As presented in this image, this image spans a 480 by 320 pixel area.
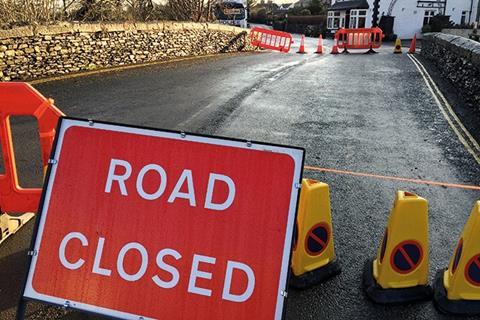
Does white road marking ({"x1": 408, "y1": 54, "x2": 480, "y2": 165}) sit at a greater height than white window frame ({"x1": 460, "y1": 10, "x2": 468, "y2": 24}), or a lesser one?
lesser

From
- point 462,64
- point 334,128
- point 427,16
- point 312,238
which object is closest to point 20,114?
point 312,238

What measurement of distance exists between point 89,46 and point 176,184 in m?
12.8

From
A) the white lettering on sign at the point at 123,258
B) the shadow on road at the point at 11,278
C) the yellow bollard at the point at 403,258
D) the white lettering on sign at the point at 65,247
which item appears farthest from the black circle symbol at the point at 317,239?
the shadow on road at the point at 11,278

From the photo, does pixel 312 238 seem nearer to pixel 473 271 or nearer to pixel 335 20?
pixel 473 271

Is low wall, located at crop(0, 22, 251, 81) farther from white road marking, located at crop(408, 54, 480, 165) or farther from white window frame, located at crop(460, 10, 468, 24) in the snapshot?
white window frame, located at crop(460, 10, 468, 24)

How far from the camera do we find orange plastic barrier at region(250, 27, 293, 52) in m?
26.0

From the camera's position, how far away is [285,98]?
1114cm

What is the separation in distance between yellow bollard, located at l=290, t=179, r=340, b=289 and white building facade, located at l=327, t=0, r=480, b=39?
44797mm

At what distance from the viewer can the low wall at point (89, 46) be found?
1155cm

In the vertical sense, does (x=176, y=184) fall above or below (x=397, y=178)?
above

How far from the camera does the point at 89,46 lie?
13766mm

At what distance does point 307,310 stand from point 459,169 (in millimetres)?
4256

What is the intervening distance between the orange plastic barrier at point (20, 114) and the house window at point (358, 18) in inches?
1782

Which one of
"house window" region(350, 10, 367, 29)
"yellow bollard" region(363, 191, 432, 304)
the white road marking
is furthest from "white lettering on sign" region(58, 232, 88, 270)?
"house window" region(350, 10, 367, 29)
